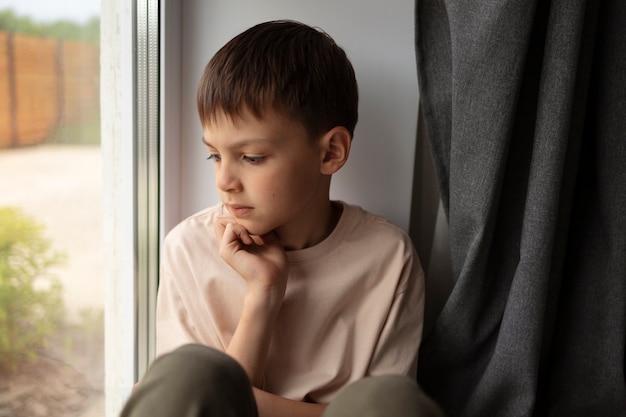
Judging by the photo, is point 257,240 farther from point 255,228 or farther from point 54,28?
point 54,28

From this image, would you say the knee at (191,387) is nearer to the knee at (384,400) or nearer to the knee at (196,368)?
the knee at (196,368)

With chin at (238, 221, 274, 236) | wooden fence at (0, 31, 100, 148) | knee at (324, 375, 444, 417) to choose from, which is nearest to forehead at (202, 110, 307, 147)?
chin at (238, 221, 274, 236)

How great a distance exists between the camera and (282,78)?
0.96 m

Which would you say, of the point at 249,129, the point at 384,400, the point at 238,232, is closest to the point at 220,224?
the point at 238,232

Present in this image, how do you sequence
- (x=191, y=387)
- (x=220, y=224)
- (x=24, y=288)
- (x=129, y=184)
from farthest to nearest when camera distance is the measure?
(x=129, y=184)
(x=220, y=224)
(x=24, y=288)
(x=191, y=387)

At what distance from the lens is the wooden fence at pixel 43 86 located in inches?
34.1

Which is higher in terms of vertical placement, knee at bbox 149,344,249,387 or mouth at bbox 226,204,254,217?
mouth at bbox 226,204,254,217

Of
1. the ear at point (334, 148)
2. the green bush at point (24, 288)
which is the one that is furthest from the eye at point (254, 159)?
the green bush at point (24, 288)

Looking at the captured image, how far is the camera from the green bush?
0.91m

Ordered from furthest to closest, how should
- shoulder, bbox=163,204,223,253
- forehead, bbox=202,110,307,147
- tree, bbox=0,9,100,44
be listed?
shoulder, bbox=163,204,223,253 → forehead, bbox=202,110,307,147 → tree, bbox=0,9,100,44

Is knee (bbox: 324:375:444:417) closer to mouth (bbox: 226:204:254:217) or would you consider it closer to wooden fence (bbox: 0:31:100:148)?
mouth (bbox: 226:204:254:217)

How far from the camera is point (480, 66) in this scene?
949mm

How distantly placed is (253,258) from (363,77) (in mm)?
408

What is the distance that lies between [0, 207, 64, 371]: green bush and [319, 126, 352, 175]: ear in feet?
1.42
